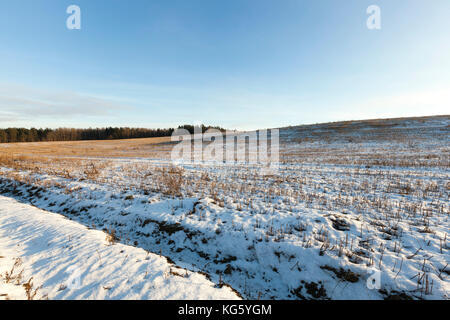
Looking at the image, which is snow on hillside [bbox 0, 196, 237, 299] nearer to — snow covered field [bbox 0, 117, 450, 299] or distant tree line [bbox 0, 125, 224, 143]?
snow covered field [bbox 0, 117, 450, 299]

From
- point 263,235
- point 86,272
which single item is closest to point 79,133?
point 86,272

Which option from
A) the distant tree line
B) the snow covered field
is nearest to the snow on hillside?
the snow covered field

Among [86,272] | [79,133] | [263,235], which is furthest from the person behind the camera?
[79,133]

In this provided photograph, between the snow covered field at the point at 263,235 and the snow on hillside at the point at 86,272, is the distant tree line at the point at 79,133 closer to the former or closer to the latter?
the snow covered field at the point at 263,235

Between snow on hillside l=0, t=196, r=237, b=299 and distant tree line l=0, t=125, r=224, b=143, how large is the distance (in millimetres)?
89573

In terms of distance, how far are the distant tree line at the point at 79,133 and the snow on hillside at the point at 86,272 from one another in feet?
294

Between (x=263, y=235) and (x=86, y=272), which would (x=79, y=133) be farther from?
(x=263, y=235)

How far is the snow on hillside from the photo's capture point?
11.1ft

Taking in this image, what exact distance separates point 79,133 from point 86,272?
12586 centimetres

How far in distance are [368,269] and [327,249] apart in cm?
83

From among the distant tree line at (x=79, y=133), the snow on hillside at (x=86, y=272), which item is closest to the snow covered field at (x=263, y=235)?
the snow on hillside at (x=86, y=272)

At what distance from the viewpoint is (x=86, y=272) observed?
12.6 feet

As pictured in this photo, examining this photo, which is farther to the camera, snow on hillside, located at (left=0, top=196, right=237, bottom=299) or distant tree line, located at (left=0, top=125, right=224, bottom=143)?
distant tree line, located at (left=0, top=125, right=224, bottom=143)
